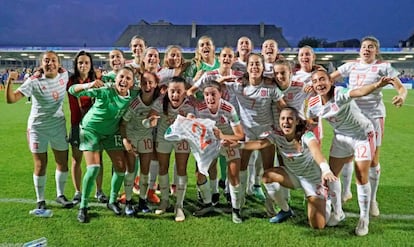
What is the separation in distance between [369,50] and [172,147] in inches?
86.9

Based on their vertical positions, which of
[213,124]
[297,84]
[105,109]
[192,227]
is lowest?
[192,227]

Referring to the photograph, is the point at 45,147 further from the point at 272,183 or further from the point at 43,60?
the point at 272,183

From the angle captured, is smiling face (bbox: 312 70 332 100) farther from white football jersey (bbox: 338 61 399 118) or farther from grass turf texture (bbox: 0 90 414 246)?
grass turf texture (bbox: 0 90 414 246)

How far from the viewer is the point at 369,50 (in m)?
4.22

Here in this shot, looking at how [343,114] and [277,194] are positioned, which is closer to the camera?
[343,114]

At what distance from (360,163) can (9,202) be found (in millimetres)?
3598

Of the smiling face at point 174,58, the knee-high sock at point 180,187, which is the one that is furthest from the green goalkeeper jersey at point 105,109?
the knee-high sock at point 180,187

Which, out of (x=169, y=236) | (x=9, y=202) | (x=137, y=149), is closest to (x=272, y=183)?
(x=169, y=236)

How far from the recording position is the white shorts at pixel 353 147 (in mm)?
3715

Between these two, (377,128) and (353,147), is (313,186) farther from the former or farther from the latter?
(377,128)

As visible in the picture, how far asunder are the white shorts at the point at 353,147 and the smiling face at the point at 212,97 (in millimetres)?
1176

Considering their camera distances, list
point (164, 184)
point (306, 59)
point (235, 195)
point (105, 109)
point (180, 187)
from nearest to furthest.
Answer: point (105, 109) → point (235, 195) → point (180, 187) → point (164, 184) → point (306, 59)

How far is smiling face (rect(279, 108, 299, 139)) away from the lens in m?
3.67

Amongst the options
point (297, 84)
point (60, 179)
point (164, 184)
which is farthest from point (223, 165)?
point (60, 179)
